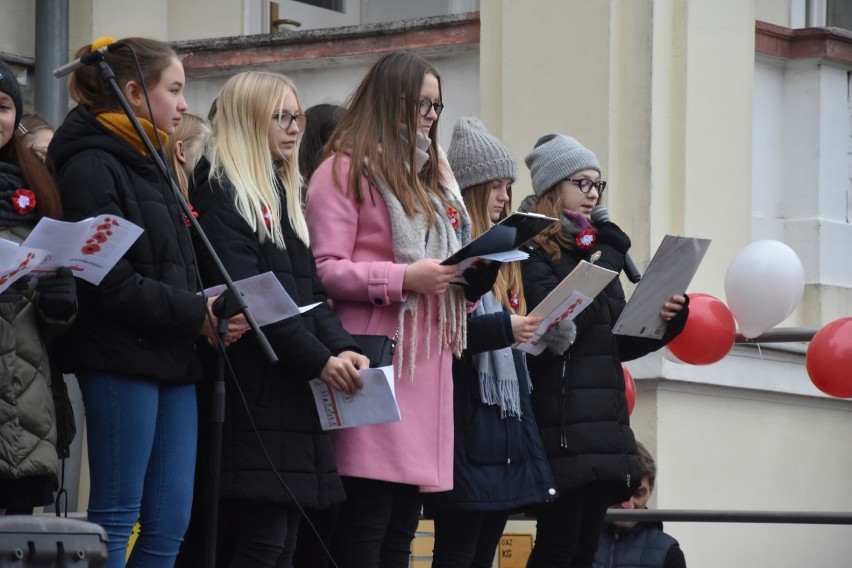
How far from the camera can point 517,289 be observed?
538cm

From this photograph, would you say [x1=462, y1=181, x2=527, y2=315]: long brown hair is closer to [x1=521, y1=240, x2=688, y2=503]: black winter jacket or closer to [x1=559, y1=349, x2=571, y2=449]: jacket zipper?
[x1=521, y1=240, x2=688, y2=503]: black winter jacket

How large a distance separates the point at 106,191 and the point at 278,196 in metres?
0.58

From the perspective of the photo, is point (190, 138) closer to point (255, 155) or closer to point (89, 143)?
point (255, 155)

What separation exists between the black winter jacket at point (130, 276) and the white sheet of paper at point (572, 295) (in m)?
1.15

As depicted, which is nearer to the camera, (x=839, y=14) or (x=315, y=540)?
(x=315, y=540)

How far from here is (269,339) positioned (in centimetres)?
442

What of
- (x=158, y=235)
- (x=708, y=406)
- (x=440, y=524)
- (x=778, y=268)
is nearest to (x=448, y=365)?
(x=440, y=524)

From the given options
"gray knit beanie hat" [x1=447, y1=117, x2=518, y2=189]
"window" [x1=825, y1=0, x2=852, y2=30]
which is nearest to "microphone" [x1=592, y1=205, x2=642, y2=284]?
"gray knit beanie hat" [x1=447, y1=117, x2=518, y2=189]

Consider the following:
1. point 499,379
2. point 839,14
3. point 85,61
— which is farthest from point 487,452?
point 839,14

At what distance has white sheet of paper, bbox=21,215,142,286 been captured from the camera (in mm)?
3930

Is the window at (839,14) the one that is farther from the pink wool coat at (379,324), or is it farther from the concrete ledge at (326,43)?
the pink wool coat at (379,324)

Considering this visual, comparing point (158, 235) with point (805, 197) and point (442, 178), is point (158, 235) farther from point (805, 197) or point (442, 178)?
point (805, 197)

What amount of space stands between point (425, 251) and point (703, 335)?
1.78 m

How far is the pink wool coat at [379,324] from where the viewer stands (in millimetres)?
4625
